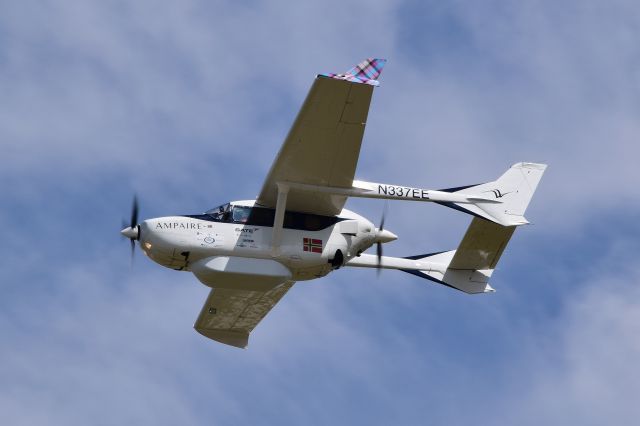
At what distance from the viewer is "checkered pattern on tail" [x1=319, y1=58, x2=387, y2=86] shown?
39.9 metres

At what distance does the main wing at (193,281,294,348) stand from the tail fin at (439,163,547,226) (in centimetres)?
702

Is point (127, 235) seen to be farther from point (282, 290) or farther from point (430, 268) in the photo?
point (430, 268)

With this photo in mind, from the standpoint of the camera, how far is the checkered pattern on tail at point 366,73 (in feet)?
131

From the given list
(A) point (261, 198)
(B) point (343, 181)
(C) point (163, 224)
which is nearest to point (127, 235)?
(C) point (163, 224)

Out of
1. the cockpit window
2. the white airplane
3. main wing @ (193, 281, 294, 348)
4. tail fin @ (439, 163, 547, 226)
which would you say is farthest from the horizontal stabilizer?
the cockpit window

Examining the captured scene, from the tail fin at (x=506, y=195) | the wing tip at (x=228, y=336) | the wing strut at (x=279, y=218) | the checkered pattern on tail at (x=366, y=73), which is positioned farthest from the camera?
the wing tip at (x=228, y=336)

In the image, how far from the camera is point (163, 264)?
44.2m

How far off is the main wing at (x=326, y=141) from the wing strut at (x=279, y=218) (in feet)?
1.06

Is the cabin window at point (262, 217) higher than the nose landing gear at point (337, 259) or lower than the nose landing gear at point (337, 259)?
higher

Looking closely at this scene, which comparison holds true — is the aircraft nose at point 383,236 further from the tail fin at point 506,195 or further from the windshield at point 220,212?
the windshield at point 220,212

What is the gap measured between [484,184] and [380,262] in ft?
14.9

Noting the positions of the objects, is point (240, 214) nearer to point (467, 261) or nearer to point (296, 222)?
point (296, 222)

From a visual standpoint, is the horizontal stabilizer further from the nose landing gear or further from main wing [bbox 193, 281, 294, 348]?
main wing [bbox 193, 281, 294, 348]

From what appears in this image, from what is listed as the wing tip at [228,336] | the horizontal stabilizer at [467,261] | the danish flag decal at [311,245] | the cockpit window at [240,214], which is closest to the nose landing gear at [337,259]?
the danish flag decal at [311,245]
